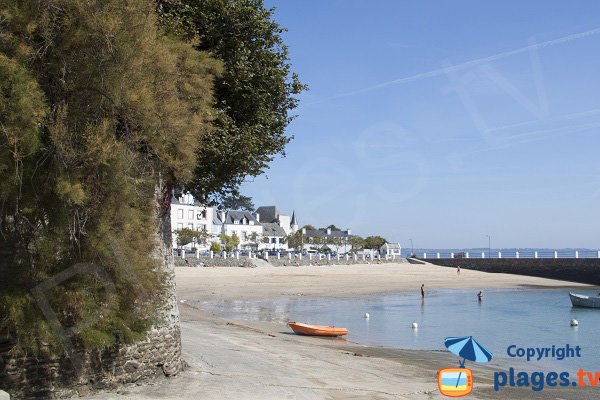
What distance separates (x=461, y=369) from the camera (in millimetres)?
12008

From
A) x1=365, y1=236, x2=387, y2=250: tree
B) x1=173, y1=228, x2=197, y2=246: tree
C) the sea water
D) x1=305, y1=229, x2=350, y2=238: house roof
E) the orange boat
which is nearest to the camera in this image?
the orange boat

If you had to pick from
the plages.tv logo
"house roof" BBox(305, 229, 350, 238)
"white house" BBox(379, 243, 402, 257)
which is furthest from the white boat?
"house roof" BBox(305, 229, 350, 238)

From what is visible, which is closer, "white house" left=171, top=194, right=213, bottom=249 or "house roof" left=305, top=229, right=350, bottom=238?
"white house" left=171, top=194, right=213, bottom=249

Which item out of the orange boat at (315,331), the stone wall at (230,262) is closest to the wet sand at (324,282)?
the stone wall at (230,262)

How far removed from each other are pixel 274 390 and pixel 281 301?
3247cm

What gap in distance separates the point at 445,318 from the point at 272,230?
92.2 metres

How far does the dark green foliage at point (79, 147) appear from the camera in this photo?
8.50m

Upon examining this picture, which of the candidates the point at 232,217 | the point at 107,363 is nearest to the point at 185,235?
the point at 232,217

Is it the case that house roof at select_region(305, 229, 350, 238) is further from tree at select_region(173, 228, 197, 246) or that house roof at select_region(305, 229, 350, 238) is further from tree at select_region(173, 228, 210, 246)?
tree at select_region(173, 228, 197, 246)

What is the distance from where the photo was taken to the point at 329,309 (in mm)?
39844

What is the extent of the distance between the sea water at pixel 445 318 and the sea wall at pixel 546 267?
1216 inches

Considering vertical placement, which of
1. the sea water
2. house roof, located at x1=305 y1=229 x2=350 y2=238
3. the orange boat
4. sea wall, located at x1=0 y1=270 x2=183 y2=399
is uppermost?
house roof, located at x1=305 y1=229 x2=350 y2=238

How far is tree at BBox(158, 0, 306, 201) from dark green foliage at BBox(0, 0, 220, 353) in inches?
123

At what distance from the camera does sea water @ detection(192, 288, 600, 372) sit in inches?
1079
